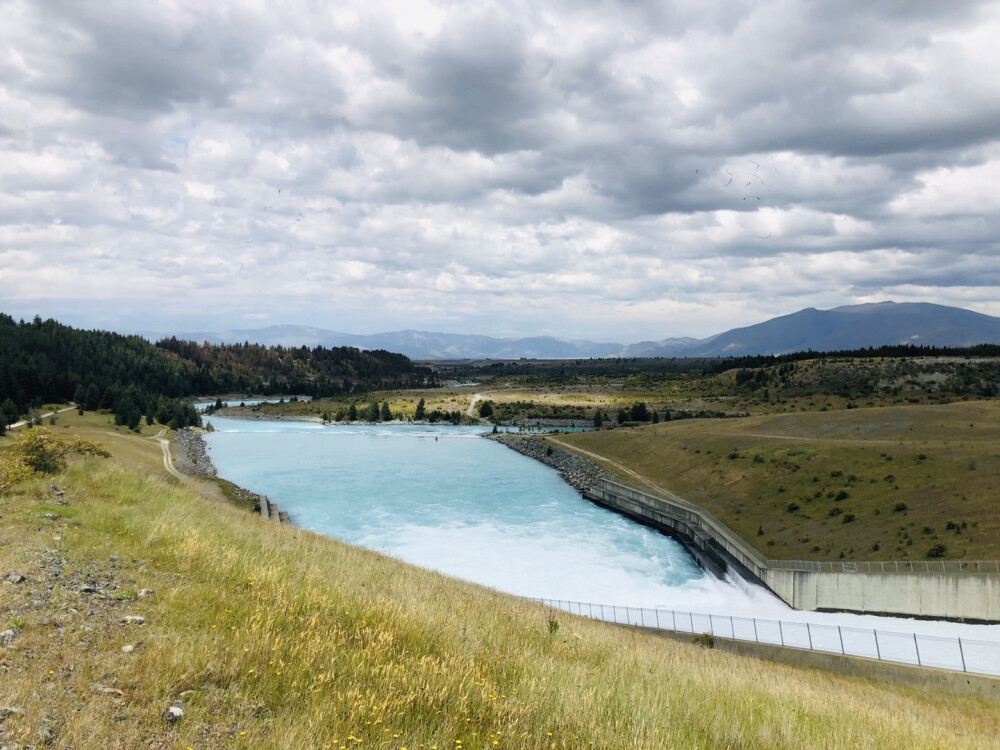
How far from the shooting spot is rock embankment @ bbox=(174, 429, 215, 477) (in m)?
69.7

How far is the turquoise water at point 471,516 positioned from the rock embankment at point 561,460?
188 centimetres

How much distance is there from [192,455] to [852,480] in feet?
271

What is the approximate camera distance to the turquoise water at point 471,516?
41094mm

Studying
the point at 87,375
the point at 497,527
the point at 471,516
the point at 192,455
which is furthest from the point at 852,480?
the point at 87,375

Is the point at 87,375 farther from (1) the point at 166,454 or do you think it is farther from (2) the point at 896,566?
(2) the point at 896,566

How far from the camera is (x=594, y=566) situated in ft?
143

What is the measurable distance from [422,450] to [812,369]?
287ft

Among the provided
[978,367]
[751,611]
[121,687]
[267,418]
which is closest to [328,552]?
[121,687]

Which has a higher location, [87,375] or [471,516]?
[87,375]

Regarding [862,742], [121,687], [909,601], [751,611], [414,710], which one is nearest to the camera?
[121,687]

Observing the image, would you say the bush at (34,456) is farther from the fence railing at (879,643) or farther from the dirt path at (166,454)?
the dirt path at (166,454)

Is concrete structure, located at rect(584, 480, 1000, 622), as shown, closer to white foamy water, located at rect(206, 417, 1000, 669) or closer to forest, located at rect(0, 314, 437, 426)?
white foamy water, located at rect(206, 417, 1000, 669)

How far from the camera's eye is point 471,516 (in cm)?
5756

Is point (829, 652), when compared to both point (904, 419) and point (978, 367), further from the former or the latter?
point (978, 367)
